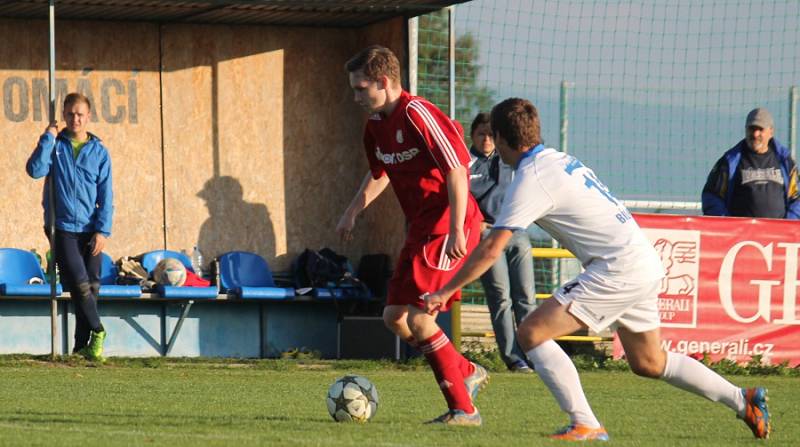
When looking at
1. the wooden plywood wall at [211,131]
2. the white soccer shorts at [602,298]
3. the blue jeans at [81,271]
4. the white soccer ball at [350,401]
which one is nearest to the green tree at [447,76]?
the wooden plywood wall at [211,131]

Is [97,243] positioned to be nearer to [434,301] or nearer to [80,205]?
[80,205]

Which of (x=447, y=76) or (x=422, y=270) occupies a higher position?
(x=447, y=76)

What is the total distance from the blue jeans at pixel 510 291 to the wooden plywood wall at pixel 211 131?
8.44ft

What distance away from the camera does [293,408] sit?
8445 millimetres

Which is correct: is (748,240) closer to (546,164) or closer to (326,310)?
(326,310)

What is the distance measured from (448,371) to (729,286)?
20.9 ft

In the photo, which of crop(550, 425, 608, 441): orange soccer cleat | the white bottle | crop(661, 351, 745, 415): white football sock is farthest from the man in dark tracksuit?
crop(550, 425, 608, 441): orange soccer cleat

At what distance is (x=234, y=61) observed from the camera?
15.2m

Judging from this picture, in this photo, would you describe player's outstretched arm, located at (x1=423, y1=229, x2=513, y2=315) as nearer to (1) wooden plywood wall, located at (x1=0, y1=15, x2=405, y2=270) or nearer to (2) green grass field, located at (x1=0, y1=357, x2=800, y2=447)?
(2) green grass field, located at (x1=0, y1=357, x2=800, y2=447)

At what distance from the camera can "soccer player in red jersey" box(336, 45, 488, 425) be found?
7.44 metres

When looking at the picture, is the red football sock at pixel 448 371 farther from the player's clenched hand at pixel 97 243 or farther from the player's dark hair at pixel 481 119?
the player's clenched hand at pixel 97 243

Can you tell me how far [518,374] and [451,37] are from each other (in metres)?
3.34

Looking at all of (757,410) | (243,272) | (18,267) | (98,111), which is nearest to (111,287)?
(18,267)

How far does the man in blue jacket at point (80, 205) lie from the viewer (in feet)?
39.4
